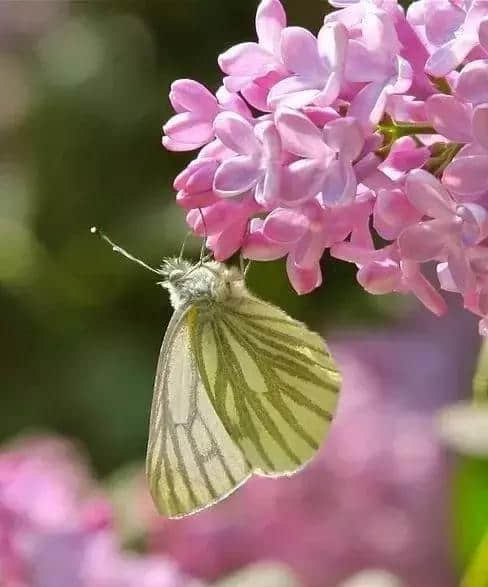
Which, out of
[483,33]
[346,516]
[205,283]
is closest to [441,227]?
[483,33]

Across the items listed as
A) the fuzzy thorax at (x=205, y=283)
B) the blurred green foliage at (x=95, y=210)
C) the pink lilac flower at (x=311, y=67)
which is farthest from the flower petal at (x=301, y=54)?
the blurred green foliage at (x=95, y=210)

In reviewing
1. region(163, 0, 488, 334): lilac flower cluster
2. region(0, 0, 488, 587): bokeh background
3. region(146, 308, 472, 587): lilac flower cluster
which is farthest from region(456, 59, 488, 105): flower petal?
region(0, 0, 488, 587): bokeh background

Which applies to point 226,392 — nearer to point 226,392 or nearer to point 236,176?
point 226,392

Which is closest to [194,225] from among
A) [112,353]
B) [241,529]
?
[241,529]

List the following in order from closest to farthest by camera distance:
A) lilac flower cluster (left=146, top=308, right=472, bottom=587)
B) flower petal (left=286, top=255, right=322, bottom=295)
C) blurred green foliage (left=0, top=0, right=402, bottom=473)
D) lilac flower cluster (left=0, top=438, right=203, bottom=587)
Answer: flower petal (left=286, top=255, right=322, bottom=295), lilac flower cluster (left=0, top=438, right=203, bottom=587), lilac flower cluster (left=146, top=308, right=472, bottom=587), blurred green foliage (left=0, top=0, right=402, bottom=473)

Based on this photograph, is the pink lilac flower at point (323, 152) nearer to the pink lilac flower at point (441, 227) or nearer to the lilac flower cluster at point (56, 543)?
the pink lilac flower at point (441, 227)

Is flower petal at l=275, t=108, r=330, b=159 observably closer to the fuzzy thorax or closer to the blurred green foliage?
the fuzzy thorax

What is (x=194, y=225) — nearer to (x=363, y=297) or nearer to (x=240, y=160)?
(x=240, y=160)
